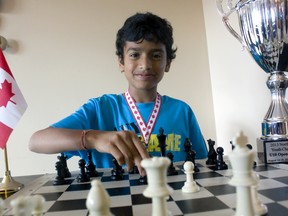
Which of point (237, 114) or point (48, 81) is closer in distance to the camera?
point (237, 114)

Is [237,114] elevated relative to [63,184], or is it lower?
elevated

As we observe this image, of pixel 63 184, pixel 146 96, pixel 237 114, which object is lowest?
pixel 63 184

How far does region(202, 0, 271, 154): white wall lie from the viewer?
4.79ft

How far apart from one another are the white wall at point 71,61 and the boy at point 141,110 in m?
0.76

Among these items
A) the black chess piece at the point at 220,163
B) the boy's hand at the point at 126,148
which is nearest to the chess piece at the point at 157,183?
the boy's hand at the point at 126,148

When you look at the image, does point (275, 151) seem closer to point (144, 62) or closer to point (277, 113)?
point (277, 113)

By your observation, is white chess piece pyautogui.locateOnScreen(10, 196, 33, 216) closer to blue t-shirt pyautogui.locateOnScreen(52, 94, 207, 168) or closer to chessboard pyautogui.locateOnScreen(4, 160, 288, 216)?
chessboard pyautogui.locateOnScreen(4, 160, 288, 216)

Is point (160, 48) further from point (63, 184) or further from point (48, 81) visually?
point (48, 81)

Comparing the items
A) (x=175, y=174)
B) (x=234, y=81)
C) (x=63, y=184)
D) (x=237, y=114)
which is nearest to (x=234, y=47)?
(x=234, y=81)

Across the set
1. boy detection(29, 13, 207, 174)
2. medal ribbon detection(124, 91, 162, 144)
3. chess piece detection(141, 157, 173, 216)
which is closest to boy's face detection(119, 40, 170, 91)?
boy detection(29, 13, 207, 174)

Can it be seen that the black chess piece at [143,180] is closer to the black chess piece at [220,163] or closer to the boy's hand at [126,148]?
the boy's hand at [126,148]

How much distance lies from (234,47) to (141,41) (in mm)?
725

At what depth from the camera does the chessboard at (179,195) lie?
21.1 inches

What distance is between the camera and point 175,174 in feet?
2.81
